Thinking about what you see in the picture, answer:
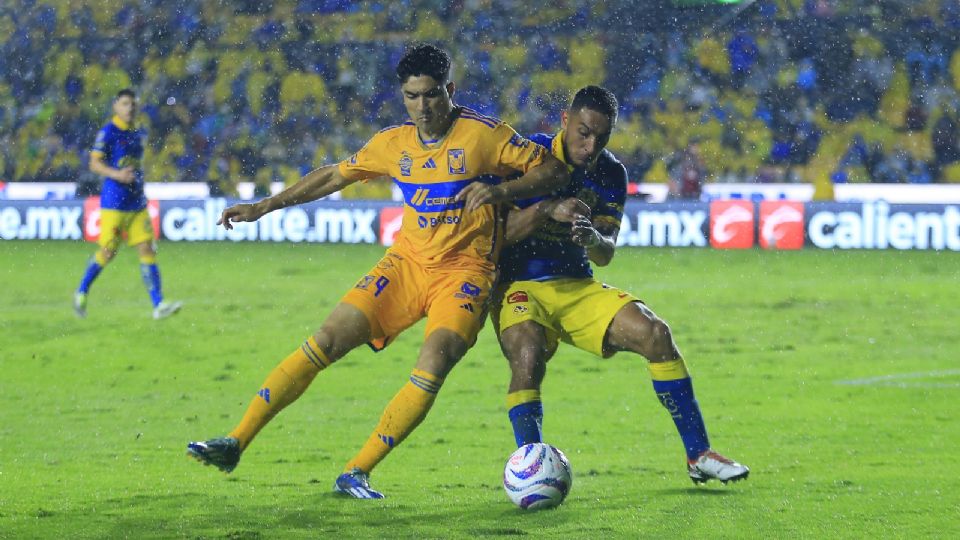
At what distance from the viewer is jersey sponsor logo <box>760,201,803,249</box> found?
18.6 metres

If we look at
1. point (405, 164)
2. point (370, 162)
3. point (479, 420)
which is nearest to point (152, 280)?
point (479, 420)

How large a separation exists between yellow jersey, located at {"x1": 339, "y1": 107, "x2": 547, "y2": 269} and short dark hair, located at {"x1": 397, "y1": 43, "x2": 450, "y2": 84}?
27 cm

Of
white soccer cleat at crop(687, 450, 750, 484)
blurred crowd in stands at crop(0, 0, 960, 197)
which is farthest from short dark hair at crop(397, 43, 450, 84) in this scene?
blurred crowd in stands at crop(0, 0, 960, 197)

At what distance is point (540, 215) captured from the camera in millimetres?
5207

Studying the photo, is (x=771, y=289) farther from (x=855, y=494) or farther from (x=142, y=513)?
(x=142, y=513)

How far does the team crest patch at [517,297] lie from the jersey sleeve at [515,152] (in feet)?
1.66

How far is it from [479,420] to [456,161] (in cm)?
264

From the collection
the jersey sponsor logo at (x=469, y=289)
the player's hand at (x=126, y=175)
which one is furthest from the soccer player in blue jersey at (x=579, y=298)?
the player's hand at (x=126, y=175)

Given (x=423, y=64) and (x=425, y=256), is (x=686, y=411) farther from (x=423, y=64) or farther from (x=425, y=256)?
(x=423, y=64)

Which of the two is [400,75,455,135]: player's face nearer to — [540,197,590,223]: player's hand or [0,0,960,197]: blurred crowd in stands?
[540,197,590,223]: player's hand

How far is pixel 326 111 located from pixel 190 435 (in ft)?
54.0

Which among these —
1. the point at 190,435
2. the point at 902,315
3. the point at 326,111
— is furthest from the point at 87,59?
the point at 190,435

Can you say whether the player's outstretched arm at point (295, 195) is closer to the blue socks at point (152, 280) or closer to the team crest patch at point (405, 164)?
the team crest patch at point (405, 164)

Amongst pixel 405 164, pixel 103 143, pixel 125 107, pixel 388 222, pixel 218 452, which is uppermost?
pixel 125 107
